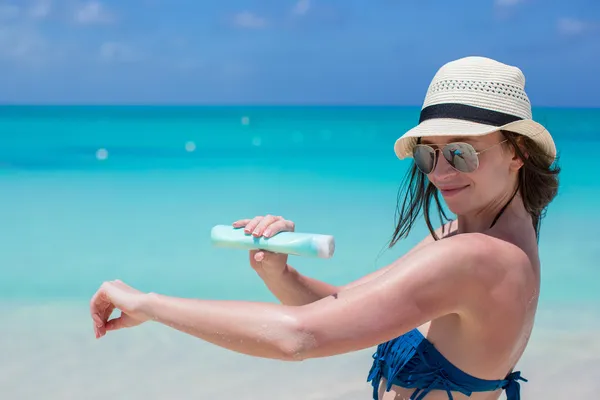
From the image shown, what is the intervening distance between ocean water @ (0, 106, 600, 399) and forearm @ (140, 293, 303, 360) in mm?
1219

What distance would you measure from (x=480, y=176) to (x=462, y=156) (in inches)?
2.8

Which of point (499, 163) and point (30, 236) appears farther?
point (30, 236)

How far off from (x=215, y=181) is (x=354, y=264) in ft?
27.8

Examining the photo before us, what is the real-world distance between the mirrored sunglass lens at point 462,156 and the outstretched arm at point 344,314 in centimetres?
22

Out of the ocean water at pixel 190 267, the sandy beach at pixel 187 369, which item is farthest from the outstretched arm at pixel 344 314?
the sandy beach at pixel 187 369

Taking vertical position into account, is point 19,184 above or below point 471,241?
above

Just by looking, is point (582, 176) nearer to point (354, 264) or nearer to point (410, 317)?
point (354, 264)

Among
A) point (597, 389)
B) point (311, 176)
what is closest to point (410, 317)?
point (597, 389)

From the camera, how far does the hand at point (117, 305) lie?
1.71m

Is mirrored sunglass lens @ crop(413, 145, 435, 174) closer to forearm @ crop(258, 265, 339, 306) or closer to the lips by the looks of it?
the lips

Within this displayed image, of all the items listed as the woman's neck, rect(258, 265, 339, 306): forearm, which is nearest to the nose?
the woman's neck

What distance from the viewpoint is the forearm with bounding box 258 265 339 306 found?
2111mm

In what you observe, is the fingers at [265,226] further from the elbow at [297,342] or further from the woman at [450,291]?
the elbow at [297,342]

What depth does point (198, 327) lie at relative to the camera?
62.2 inches
